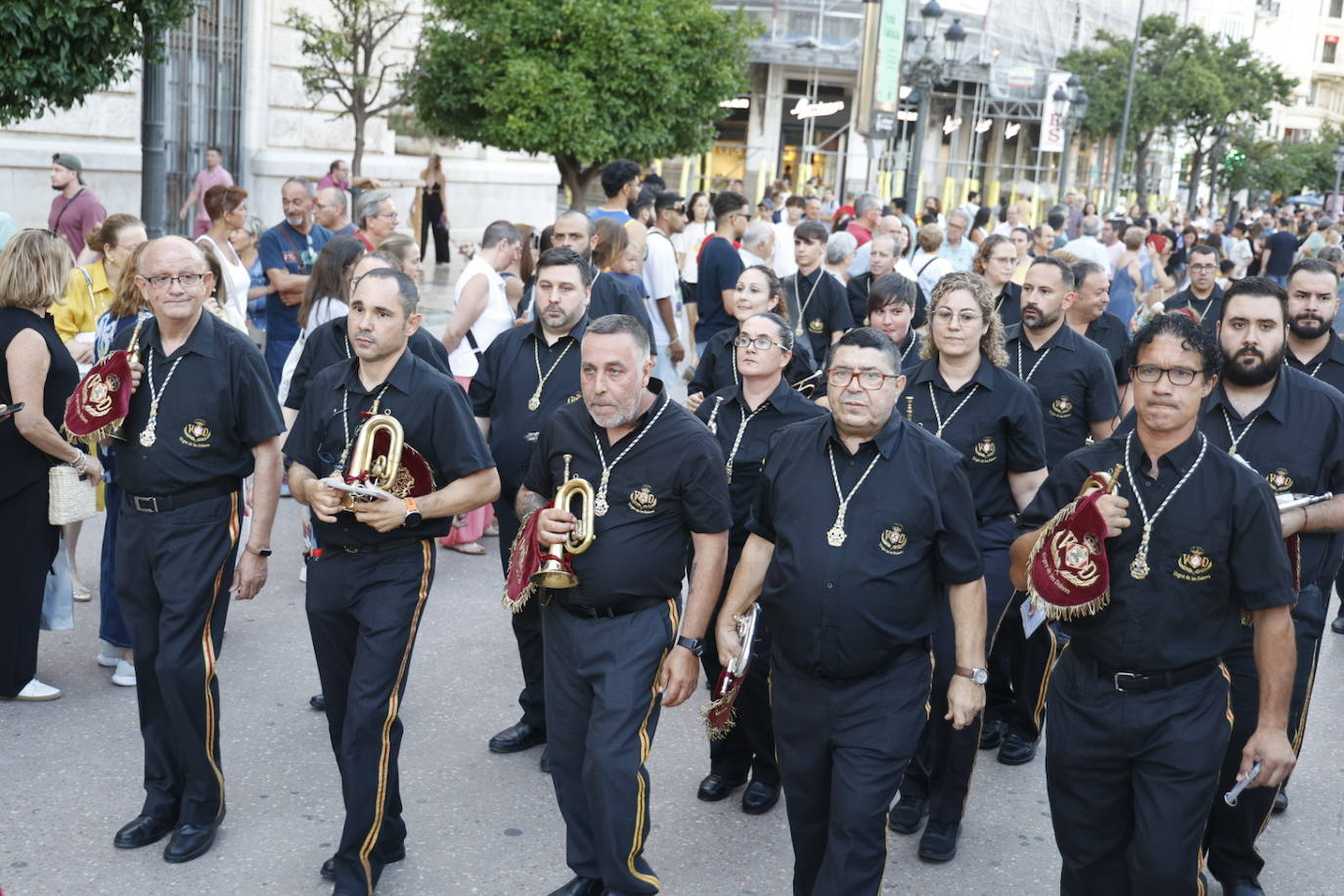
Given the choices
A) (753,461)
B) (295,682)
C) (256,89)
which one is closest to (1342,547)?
(753,461)

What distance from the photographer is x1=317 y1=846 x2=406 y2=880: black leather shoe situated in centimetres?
497

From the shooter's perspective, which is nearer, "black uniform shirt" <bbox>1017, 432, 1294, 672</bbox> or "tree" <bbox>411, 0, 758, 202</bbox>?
"black uniform shirt" <bbox>1017, 432, 1294, 672</bbox>

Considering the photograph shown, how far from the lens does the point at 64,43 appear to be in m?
9.41

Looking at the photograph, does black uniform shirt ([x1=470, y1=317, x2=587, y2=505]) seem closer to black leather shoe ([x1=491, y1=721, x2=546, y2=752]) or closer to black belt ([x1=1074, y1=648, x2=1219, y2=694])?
black leather shoe ([x1=491, y1=721, x2=546, y2=752])

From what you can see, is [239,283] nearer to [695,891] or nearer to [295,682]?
[295,682]

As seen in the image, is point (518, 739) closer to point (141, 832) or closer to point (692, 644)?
point (141, 832)

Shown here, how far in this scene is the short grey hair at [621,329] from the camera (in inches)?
182

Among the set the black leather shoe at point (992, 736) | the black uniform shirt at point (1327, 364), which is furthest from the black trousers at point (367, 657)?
the black uniform shirt at point (1327, 364)

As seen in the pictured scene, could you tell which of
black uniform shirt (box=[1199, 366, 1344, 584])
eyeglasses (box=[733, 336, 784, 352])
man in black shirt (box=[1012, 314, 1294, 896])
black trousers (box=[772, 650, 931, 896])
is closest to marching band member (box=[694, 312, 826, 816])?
eyeglasses (box=[733, 336, 784, 352])

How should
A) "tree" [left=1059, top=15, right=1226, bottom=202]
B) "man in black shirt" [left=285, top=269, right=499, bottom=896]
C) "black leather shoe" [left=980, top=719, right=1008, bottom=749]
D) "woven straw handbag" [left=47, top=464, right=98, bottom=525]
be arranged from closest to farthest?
1. "man in black shirt" [left=285, top=269, right=499, bottom=896]
2. "woven straw handbag" [left=47, top=464, right=98, bottom=525]
3. "black leather shoe" [left=980, top=719, right=1008, bottom=749]
4. "tree" [left=1059, top=15, right=1226, bottom=202]

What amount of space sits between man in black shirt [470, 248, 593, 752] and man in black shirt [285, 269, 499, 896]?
1203mm

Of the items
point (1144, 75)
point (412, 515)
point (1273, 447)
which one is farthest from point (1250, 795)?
point (1144, 75)

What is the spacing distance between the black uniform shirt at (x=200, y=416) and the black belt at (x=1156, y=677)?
3005mm

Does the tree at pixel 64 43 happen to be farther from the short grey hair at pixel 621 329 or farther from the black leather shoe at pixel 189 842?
the short grey hair at pixel 621 329
